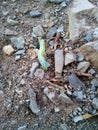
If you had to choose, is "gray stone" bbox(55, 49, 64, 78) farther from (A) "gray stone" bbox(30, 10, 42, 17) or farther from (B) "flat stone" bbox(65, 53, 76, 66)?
(A) "gray stone" bbox(30, 10, 42, 17)

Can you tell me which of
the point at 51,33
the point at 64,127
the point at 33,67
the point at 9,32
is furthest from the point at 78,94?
the point at 9,32

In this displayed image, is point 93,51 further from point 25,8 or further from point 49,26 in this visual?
point 25,8

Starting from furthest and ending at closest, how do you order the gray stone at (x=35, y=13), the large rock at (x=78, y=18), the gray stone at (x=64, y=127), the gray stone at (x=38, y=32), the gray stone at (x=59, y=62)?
the gray stone at (x=35, y=13) → the gray stone at (x=38, y=32) → the large rock at (x=78, y=18) → the gray stone at (x=59, y=62) → the gray stone at (x=64, y=127)

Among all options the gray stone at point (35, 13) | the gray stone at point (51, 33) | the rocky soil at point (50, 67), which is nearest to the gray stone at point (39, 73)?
the rocky soil at point (50, 67)

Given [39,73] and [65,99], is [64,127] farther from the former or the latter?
[39,73]

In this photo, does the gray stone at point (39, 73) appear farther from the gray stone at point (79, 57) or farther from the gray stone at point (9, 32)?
the gray stone at point (9, 32)

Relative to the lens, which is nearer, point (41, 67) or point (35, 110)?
point (35, 110)

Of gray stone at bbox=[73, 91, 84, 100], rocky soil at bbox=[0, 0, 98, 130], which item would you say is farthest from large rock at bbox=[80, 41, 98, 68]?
gray stone at bbox=[73, 91, 84, 100]

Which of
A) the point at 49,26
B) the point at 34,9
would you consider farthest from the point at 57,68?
the point at 34,9
